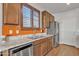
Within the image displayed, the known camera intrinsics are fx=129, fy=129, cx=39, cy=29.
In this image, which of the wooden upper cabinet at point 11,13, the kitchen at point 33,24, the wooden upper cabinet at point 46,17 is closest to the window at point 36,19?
the kitchen at point 33,24

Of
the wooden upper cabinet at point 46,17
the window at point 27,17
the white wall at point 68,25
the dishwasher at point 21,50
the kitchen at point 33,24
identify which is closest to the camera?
the dishwasher at point 21,50

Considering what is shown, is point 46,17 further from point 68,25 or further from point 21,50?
point 21,50

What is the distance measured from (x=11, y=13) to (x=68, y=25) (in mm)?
946

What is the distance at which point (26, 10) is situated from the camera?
95.3 inches

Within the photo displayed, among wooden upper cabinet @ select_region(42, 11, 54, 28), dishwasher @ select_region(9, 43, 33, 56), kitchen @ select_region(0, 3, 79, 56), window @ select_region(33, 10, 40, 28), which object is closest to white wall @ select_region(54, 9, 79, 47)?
kitchen @ select_region(0, 3, 79, 56)

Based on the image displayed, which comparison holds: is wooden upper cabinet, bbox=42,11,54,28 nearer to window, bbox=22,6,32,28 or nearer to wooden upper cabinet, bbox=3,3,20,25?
window, bbox=22,6,32,28

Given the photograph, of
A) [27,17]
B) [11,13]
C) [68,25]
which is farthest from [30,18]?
[68,25]

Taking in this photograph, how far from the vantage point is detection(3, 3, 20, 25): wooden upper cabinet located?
195 centimetres

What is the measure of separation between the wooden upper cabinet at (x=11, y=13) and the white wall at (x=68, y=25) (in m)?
0.66

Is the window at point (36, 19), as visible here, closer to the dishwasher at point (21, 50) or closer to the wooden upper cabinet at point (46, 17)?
the wooden upper cabinet at point (46, 17)

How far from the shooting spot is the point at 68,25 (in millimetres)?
2133

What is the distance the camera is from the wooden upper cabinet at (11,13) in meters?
1.95

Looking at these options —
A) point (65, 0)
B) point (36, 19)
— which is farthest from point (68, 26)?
point (65, 0)

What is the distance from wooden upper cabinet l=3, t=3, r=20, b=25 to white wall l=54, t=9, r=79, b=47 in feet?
2.16
